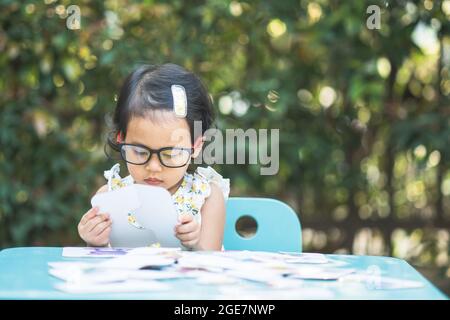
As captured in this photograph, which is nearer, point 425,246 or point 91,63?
point 91,63

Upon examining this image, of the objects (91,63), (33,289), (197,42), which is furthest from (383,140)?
(33,289)

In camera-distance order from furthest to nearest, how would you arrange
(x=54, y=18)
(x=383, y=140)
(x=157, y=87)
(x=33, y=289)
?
(x=383, y=140), (x=54, y=18), (x=157, y=87), (x=33, y=289)

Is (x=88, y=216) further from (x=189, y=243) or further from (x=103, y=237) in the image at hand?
(x=189, y=243)

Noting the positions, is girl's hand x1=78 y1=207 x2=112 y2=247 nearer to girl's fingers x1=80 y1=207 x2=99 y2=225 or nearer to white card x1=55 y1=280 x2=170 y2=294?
girl's fingers x1=80 y1=207 x2=99 y2=225

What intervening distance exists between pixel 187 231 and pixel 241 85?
162cm

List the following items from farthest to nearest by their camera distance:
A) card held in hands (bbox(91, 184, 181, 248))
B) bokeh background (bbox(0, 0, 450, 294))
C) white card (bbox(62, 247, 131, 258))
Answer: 1. bokeh background (bbox(0, 0, 450, 294))
2. card held in hands (bbox(91, 184, 181, 248))
3. white card (bbox(62, 247, 131, 258))

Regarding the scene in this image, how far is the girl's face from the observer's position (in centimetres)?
170

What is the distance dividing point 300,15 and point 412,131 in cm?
63

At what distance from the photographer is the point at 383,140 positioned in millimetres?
3453

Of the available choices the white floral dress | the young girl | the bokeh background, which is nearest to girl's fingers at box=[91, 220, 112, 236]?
the young girl

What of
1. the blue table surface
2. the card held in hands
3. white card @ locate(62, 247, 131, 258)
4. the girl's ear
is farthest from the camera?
the girl's ear

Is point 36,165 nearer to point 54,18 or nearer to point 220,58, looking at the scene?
point 54,18

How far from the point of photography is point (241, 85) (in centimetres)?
318

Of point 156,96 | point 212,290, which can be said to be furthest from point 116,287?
point 156,96
